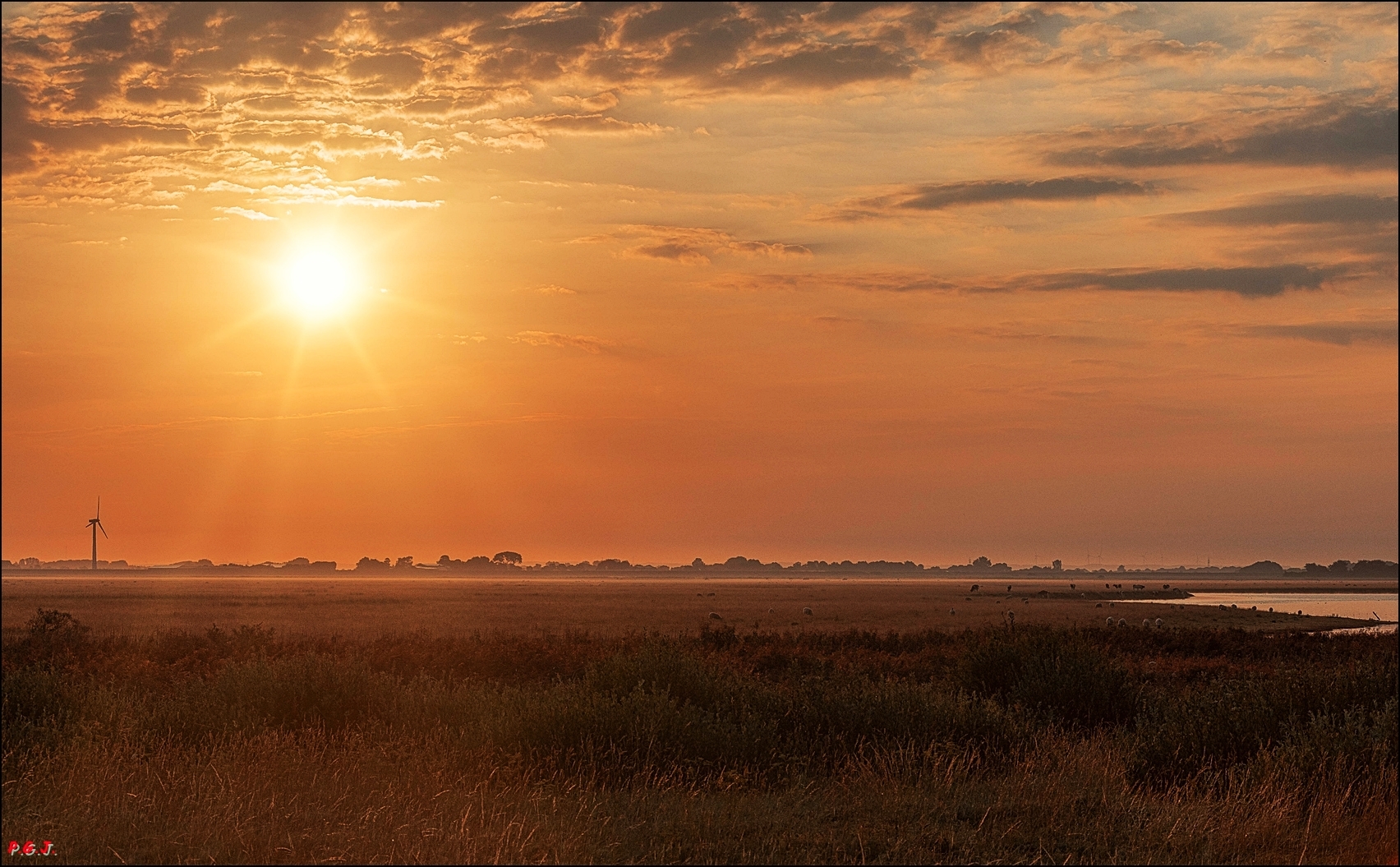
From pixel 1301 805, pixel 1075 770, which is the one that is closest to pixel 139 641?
pixel 1075 770

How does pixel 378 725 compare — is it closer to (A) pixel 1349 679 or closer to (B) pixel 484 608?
(A) pixel 1349 679

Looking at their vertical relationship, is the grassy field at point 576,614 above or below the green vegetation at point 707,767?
below

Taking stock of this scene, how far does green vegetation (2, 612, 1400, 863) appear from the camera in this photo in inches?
432

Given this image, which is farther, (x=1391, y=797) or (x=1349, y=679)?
(x=1349, y=679)

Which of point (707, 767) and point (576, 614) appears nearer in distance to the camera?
point (707, 767)

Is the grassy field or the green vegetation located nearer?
the green vegetation

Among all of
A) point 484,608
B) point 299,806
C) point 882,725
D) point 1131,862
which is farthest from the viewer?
point 484,608

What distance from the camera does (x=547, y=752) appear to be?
51.6 feet

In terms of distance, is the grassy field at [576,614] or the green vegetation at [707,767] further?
the grassy field at [576,614]

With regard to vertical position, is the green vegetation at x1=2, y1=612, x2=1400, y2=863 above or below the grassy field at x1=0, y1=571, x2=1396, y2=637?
above

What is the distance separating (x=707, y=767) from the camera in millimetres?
15336

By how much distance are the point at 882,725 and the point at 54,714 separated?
41.1ft

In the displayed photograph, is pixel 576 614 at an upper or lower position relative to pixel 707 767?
lower

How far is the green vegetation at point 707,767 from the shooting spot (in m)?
11.0
